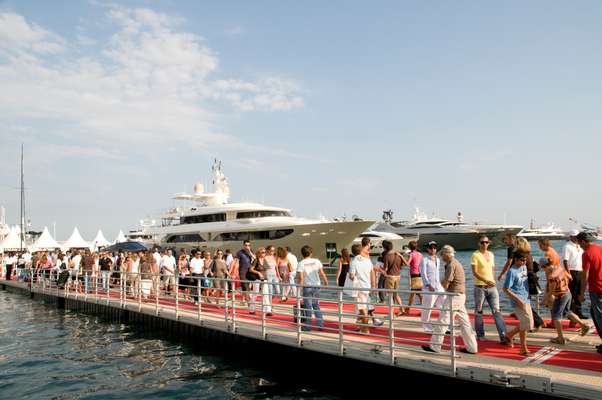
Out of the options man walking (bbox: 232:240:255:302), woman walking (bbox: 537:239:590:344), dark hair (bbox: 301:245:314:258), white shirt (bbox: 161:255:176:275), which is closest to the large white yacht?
white shirt (bbox: 161:255:176:275)

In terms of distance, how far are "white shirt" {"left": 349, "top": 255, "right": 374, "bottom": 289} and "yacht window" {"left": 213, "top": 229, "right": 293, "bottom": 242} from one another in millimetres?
25095

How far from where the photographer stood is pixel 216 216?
36.8 m

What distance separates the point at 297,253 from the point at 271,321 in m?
24.7

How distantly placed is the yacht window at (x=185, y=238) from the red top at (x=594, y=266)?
32747mm

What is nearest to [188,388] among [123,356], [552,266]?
[123,356]

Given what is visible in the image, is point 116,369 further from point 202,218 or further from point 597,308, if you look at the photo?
point 202,218

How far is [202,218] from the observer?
37.9m

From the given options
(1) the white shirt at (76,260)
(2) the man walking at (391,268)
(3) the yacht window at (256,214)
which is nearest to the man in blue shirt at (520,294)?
(2) the man walking at (391,268)

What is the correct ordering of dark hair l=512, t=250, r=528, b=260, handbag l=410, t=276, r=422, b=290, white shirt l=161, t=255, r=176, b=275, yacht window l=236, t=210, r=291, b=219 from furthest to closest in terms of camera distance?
yacht window l=236, t=210, r=291, b=219, white shirt l=161, t=255, r=176, b=275, handbag l=410, t=276, r=422, b=290, dark hair l=512, t=250, r=528, b=260

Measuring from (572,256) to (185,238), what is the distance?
109 feet

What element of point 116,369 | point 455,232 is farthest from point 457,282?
point 455,232

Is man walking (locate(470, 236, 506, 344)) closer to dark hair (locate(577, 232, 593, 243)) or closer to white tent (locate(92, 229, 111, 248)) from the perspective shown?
dark hair (locate(577, 232, 593, 243))

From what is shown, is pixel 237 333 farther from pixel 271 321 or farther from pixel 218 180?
pixel 218 180

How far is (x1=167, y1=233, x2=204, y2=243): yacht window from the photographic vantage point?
1486 inches
